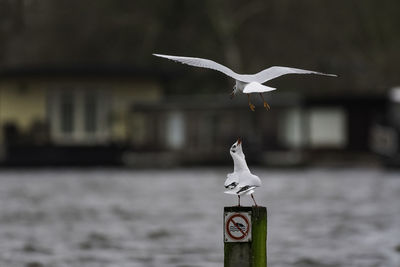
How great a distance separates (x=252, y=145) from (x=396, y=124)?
6.26 meters

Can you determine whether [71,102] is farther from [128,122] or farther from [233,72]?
[233,72]

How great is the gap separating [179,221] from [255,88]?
1237 cm

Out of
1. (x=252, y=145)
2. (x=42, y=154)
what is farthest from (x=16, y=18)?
(x=252, y=145)

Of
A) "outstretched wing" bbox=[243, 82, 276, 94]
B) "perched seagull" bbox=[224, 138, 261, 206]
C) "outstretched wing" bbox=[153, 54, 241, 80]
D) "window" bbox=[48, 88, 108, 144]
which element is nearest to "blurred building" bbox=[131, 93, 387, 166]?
"window" bbox=[48, 88, 108, 144]

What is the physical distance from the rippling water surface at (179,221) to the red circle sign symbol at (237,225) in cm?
420

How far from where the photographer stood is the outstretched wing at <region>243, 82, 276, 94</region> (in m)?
7.86

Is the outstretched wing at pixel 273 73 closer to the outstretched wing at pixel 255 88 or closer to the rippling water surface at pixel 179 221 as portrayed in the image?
the outstretched wing at pixel 255 88

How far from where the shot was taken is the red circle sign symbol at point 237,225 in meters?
9.01

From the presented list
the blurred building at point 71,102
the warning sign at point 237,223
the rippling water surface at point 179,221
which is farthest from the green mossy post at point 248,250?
the blurred building at point 71,102

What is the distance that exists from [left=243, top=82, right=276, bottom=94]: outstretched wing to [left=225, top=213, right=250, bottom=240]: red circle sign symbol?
4.42ft

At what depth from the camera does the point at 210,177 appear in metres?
39.0

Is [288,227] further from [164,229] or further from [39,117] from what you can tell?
[39,117]

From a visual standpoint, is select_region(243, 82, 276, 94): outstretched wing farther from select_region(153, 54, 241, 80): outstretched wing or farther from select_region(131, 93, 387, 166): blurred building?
select_region(131, 93, 387, 166): blurred building

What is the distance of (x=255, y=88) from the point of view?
7.95m
